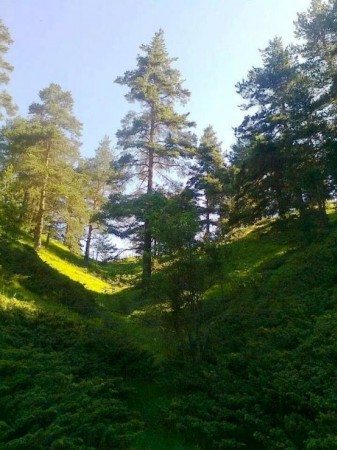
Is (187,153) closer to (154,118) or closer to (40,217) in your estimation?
(154,118)

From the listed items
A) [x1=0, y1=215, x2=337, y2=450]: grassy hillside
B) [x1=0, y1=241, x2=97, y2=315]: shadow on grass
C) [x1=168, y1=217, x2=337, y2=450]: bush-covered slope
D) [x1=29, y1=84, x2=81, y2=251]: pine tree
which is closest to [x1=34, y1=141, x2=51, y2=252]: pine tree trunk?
[x1=29, y1=84, x2=81, y2=251]: pine tree

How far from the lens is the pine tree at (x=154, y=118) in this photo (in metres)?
28.0

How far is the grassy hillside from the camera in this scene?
6684 mm

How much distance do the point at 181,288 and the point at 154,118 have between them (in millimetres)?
20288

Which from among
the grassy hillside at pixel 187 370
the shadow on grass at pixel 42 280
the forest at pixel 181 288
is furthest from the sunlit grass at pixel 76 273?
the grassy hillside at pixel 187 370

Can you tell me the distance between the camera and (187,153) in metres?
28.8

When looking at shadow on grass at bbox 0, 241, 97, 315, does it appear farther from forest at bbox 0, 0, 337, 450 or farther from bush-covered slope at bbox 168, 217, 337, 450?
bush-covered slope at bbox 168, 217, 337, 450

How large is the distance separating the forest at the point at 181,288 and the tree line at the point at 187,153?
122 mm

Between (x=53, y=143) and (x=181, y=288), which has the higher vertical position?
(x=53, y=143)

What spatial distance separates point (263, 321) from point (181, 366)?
3.03 metres

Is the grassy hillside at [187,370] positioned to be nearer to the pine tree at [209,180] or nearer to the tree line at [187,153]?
the tree line at [187,153]

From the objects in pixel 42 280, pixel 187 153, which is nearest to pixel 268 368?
pixel 42 280

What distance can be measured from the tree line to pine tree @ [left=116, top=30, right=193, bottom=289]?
0.08m

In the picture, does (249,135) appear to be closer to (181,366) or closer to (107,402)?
(181,366)
